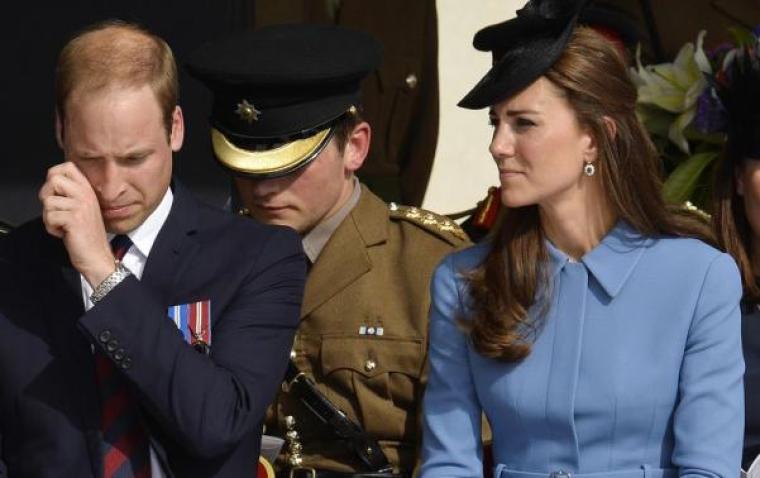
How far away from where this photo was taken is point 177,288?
3.50m

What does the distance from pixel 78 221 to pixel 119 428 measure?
15.2 inches

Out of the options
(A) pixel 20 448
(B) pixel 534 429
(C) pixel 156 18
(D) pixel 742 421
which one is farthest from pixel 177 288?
(C) pixel 156 18

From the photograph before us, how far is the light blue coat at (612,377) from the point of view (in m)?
3.56

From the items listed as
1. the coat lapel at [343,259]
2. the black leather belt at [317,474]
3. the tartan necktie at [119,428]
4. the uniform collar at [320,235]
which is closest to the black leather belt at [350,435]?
the black leather belt at [317,474]

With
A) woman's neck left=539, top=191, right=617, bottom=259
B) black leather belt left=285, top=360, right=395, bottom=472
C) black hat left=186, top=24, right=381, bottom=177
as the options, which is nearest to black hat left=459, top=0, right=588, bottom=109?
woman's neck left=539, top=191, right=617, bottom=259

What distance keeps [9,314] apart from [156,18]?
7.27 ft

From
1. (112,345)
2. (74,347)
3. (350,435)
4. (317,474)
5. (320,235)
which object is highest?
(112,345)

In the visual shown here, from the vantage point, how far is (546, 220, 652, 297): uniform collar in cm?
367

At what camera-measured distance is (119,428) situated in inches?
134

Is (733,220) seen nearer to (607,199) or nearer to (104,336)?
(607,199)

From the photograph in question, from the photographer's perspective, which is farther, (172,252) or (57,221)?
(172,252)

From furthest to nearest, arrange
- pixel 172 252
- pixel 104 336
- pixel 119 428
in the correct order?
pixel 172 252
pixel 119 428
pixel 104 336

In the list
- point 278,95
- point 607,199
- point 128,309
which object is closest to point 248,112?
point 278,95

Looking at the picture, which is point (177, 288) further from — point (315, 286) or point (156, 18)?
point (156, 18)
